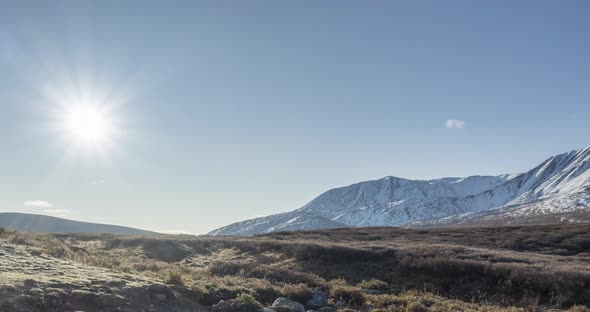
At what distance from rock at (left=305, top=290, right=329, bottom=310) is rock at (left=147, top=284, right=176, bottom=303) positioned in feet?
20.6

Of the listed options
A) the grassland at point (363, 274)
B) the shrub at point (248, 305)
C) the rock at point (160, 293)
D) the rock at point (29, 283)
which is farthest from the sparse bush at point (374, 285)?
the rock at point (29, 283)

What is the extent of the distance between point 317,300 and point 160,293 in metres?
7.56

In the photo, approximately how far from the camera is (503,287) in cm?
Result: 2411

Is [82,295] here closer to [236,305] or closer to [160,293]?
[160,293]

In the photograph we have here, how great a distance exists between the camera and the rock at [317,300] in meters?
19.5

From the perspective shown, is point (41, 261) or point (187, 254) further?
point (187, 254)

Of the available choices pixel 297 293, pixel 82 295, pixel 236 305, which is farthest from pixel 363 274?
pixel 82 295

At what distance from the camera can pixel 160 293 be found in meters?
16.1

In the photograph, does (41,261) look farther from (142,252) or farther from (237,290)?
(142,252)

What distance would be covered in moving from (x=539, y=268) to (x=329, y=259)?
1470 cm

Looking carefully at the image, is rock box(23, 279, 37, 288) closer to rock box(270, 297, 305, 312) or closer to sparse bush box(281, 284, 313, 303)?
rock box(270, 297, 305, 312)

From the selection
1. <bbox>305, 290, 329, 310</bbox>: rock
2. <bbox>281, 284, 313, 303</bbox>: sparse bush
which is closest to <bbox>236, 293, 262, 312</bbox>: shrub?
<bbox>305, 290, 329, 310</bbox>: rock

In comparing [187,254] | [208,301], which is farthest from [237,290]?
[187,254]

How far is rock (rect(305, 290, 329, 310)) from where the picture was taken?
1947 centimetres
